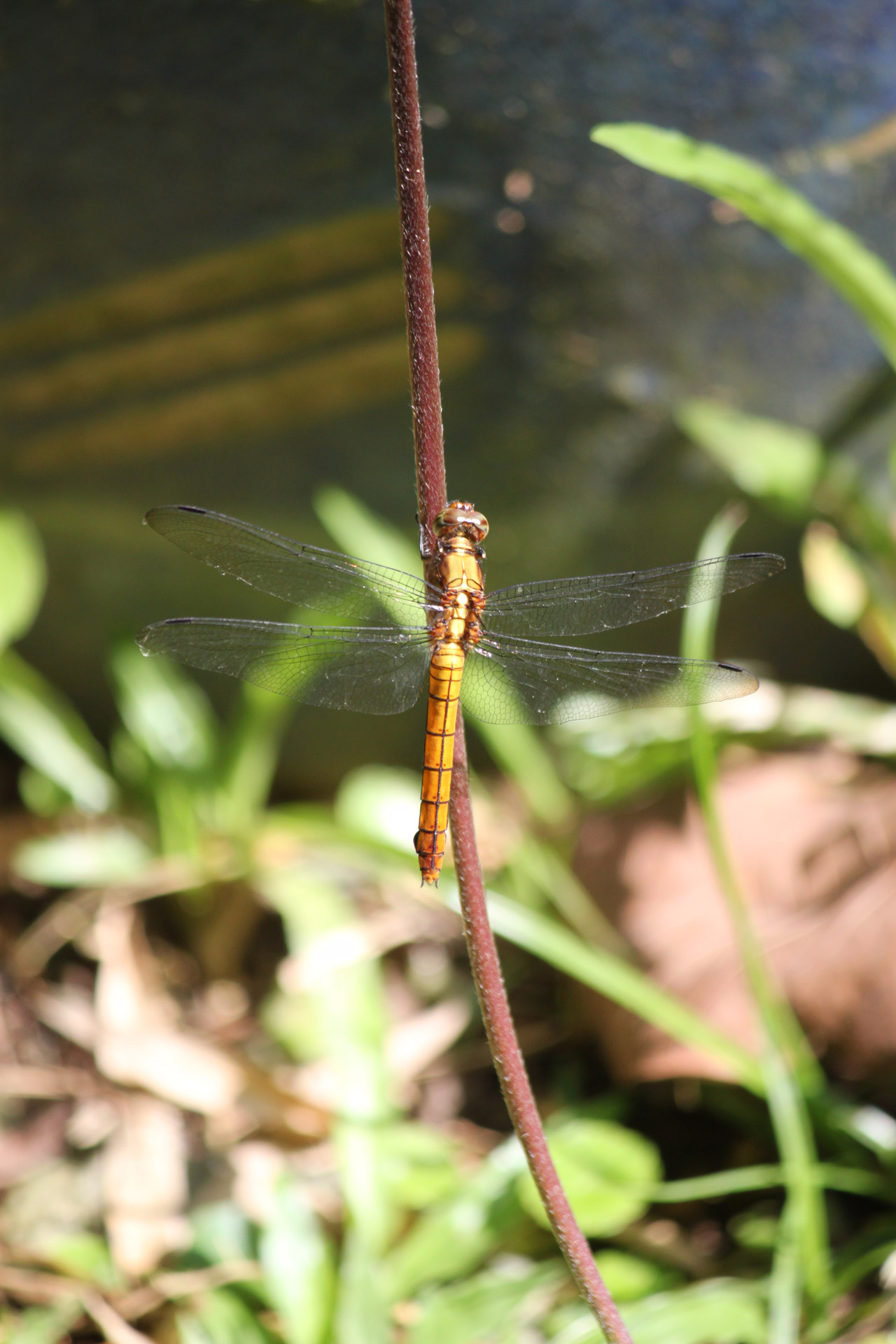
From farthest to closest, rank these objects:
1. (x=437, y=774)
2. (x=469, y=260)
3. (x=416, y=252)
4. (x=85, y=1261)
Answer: (x=469, y=260)
(x=85, y=1261)
(x=437, y=774)
(x=416, y=252)

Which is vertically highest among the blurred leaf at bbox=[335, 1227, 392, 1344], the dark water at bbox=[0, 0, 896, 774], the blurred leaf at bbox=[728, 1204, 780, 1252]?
the dark water at bbox=[0, 0, 896, 774]

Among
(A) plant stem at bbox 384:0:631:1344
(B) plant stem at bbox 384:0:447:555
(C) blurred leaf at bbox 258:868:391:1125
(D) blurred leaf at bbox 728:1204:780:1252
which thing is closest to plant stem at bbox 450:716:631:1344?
(A) plant stem at bbox 384:0:631:1344

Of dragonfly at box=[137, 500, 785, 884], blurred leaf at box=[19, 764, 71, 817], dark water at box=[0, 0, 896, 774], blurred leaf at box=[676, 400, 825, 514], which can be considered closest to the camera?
dragonfly at box=[137, 500, 785, 884]

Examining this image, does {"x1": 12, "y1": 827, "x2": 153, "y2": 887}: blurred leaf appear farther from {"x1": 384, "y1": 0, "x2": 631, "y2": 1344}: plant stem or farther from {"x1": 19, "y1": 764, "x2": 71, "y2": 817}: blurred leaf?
{"x1": 384, "y1": 0, "x2": 631, "y2": 1344}: plant stem

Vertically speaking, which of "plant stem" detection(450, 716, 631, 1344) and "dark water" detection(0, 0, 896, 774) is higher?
"dark water" detection(0, 0, 896, 774)

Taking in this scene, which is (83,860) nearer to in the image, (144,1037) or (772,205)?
(144,1037)

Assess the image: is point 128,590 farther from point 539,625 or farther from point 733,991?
point 733,991

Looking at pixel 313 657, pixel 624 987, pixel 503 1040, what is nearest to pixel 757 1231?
pixel 624 987
